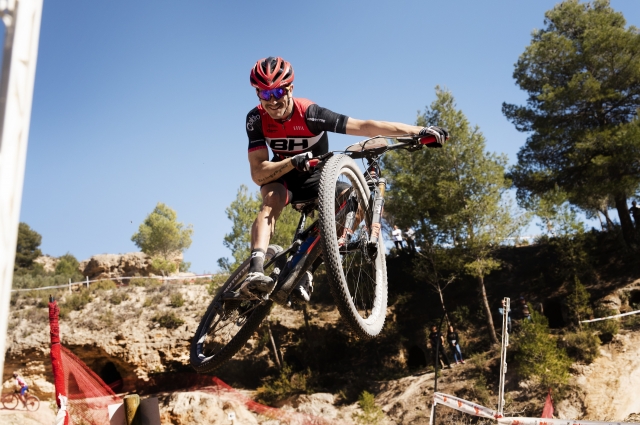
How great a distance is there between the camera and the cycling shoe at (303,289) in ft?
17.2

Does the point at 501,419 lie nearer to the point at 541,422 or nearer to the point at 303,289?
the point at 541,422

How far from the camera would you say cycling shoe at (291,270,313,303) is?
524 cm

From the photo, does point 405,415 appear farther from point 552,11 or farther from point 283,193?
point 552,11

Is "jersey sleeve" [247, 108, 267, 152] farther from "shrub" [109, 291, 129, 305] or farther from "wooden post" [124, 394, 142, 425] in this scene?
"shrub" [109, 291, 129, 305]

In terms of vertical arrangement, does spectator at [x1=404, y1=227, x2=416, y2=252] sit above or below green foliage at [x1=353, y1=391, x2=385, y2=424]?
above

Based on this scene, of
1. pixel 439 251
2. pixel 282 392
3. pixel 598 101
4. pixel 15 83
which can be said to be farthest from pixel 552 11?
pixel 15 83

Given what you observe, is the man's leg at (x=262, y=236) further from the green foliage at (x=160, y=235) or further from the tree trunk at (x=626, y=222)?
the green foliage at (x=160, y=235)

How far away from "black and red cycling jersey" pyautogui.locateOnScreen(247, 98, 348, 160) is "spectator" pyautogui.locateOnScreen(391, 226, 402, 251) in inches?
950

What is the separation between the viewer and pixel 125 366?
27781 millimetres

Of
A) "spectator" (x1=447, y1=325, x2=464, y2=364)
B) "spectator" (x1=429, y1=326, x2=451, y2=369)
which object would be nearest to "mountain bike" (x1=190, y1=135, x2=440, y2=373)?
"spectator" (x1=429, y1=326, x2=451, y2=369)

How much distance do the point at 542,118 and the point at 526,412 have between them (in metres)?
16.1

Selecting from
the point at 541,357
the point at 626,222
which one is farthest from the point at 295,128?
the point at 626,222

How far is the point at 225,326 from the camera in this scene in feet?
21.9

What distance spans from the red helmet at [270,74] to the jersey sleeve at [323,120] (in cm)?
41
